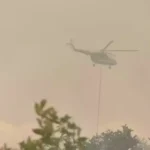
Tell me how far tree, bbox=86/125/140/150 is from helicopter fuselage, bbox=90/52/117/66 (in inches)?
8.7

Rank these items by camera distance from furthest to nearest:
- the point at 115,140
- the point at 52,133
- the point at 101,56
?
1. the point at 101,56
2. the point at 115,140
3. the point at 52,133

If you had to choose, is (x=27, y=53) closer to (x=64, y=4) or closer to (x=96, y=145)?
(x=64, y=4)

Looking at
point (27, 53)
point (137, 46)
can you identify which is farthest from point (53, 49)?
point (137, 46)

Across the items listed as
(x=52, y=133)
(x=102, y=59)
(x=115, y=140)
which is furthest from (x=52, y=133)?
(x=102, y=59)

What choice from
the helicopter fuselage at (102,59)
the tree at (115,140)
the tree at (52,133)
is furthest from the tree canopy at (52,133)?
the helicopter fuselage at (102,59)

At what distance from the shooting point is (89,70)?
143 cm

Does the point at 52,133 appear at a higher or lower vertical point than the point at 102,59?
lower

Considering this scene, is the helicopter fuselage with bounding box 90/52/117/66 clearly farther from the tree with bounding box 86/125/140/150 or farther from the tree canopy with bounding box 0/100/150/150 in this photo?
the tree canopy with bounding box 0/100/150/150

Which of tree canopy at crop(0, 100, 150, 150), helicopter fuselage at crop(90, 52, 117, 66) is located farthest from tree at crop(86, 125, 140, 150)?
tree canopy at crop(0, 100, 150, 150)

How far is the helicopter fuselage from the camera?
141 cm

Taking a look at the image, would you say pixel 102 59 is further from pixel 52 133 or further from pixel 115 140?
pixel 52 133

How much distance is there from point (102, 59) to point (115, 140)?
0.28 meters

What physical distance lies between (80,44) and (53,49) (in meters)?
0.09

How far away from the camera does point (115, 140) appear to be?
1.29 metres
